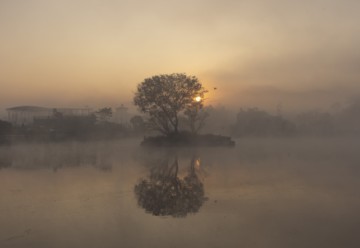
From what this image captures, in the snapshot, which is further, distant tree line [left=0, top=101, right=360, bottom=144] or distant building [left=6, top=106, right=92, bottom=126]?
distant building [left=6, top=106, right=92, bottom=126]

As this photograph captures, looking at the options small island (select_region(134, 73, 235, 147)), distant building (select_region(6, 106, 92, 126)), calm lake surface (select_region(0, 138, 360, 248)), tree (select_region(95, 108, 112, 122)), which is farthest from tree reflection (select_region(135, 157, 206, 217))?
distant building (select_region(6, 106, 92, 126))

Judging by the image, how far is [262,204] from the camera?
11.4 meters

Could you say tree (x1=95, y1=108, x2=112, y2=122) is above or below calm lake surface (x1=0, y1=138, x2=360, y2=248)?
above

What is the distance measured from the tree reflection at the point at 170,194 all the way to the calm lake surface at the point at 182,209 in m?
0.03

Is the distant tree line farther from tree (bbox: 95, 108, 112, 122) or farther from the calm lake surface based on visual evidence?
the calm lake surface

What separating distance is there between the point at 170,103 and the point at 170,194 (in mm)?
32229

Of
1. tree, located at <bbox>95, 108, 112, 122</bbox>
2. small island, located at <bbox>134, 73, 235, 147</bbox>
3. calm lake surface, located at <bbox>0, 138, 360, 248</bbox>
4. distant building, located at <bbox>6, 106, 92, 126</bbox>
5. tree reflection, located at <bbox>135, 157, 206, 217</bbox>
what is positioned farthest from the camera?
distant building, located at <bbox>6, 106, 92, 126</bbox>

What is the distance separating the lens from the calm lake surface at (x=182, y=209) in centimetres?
812

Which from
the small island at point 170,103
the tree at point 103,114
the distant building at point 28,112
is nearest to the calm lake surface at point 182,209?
the small island at point 170,103

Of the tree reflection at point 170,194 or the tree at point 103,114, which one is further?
the tree at point 103,114

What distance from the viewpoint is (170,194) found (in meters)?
13.1

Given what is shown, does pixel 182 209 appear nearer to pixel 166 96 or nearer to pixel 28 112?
pixel 166 96

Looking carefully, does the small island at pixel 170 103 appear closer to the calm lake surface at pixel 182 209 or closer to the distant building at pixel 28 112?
the calm lake surface at pixel 182 209

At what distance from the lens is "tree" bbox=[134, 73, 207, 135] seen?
4447 centimetres
